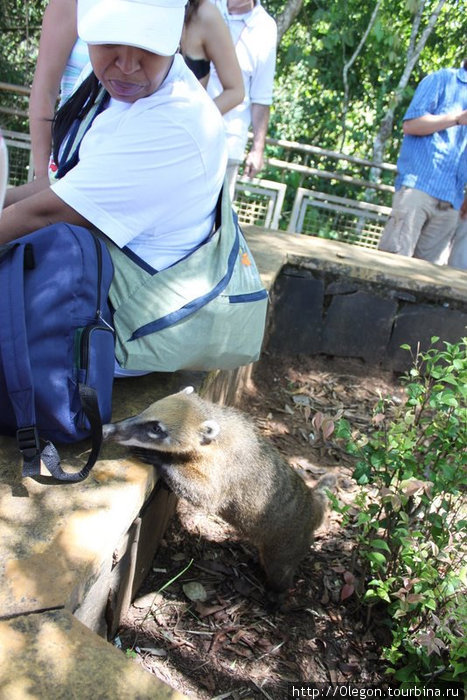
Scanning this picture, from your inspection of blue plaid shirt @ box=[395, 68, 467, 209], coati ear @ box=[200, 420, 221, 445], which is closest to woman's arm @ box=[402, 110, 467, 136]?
blue plaid shirt @ box=[395, 68, 467, 209]

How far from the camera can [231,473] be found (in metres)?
2.27

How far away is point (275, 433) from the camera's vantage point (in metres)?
3.54

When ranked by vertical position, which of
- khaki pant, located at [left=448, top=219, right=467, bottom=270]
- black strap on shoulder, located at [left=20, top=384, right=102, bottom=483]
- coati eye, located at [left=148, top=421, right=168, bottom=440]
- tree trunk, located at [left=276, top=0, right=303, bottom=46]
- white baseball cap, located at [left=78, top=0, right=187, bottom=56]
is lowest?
coati eye, located at [left=148, top=421, right=168, bottom=440]

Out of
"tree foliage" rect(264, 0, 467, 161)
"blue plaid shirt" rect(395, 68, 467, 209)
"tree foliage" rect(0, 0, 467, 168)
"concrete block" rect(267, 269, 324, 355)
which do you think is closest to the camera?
"concrete block" rect(267, 269, 324, 355)

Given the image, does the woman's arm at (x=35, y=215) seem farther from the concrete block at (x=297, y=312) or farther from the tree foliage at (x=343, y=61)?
the tree foliage at (x=343, y=61)

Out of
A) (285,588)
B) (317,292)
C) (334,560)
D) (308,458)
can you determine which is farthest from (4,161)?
(317,292)

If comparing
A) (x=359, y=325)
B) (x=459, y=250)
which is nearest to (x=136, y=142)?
(x=359, y=325)

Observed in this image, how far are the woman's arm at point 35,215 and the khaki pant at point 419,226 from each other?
10.7 feet

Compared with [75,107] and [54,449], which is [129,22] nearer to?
[75,107]

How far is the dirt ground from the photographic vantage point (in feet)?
6.81

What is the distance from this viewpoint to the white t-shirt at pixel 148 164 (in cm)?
188

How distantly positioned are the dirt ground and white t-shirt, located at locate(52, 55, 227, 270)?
3.02 ft

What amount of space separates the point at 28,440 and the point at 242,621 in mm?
1246

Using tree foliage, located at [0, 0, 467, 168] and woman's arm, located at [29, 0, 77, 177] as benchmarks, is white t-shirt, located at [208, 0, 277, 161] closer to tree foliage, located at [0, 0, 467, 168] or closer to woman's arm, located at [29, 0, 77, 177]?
woman's arm, located at [29, 0, 77, 177]
